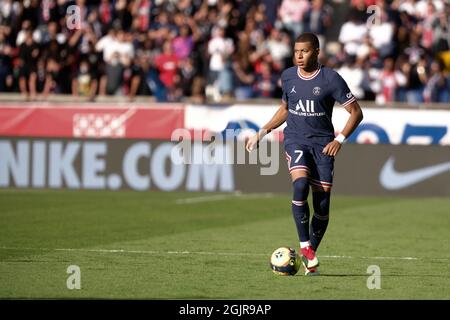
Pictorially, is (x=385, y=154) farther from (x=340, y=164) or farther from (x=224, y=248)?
(x=224, y=248)

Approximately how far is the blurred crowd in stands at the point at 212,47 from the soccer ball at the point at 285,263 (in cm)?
1383

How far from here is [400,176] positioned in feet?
77.9

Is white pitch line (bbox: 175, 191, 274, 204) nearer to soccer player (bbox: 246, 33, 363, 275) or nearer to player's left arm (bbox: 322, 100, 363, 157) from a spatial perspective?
soccer player (bbox: 246, 33, 363, 275)

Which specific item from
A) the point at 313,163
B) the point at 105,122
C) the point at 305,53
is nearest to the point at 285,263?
the point at 313,163

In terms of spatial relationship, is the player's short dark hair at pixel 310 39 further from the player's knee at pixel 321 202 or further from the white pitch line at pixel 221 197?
the white pitch line at pixel 221 197

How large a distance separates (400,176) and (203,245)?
9.51 m

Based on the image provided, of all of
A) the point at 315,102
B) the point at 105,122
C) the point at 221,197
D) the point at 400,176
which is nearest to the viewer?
the point at 315,102

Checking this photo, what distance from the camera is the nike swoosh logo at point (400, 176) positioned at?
23641 millimetres

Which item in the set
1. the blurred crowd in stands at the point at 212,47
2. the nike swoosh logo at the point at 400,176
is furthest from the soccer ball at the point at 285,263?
the blurred crowd in stands at the point at 212,47

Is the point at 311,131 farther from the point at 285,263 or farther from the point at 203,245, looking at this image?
the point at 203,245

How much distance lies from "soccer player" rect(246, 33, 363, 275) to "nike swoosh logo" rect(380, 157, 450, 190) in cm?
1152
